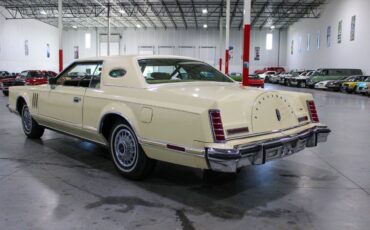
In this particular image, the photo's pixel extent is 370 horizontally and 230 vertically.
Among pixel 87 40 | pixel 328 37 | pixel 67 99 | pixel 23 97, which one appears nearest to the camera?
pixel 67 99

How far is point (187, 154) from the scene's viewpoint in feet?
11.6

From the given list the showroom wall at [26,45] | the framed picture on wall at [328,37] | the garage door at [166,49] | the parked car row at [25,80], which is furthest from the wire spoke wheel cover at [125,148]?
the garage door at [166,49]

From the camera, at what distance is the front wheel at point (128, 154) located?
4195 mm

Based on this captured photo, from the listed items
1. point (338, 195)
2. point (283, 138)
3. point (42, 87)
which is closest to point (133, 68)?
point (283, 138)

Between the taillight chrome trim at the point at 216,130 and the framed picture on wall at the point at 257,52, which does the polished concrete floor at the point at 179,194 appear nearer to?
the taillight chrome trim at the point at 216,130

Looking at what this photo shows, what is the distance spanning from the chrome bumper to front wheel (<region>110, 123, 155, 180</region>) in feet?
3.49

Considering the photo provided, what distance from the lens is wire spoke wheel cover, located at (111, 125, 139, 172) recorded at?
Answer: 14.1 feet

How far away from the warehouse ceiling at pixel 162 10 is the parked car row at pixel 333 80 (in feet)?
22.6

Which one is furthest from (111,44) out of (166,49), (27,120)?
(27,120)

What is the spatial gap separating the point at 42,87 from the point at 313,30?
35429mm

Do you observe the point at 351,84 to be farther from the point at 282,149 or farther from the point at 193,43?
the point at 193,43

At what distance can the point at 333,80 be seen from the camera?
2647 centimetres

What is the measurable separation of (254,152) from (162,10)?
35456 mm

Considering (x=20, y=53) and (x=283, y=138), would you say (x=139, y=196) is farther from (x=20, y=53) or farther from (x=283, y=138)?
(x=20, y=53)
